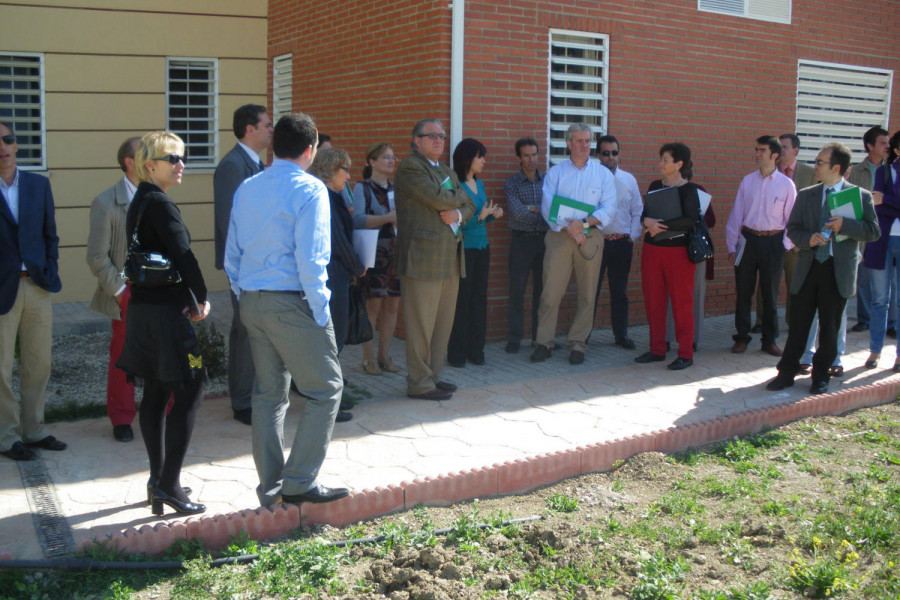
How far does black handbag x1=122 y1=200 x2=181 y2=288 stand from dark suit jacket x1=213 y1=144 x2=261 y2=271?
5.19 ft

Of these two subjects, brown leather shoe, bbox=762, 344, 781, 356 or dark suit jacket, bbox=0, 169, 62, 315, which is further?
brown leather shoe, bbox=762, 344, 781, 356

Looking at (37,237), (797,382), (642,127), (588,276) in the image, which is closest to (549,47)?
(642,127)

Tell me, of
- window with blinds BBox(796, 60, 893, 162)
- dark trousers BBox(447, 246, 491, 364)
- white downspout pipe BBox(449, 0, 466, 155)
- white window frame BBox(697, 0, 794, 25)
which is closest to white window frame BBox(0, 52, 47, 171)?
white downspout pipe BBox(449, 0, 466, 155)

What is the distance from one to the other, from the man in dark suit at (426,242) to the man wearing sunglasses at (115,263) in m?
2.11

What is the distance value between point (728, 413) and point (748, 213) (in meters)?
2.89

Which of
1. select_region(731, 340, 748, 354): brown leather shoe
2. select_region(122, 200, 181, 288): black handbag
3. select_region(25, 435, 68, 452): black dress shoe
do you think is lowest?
select_region(25, 435, 68, 452): black dress shoe

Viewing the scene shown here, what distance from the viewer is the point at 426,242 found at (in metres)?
7.01

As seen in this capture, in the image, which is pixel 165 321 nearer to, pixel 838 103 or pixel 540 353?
pixel 540 353

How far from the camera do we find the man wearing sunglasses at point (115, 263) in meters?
5.85

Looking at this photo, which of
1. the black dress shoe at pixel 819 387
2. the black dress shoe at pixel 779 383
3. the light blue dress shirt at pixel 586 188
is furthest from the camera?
the light blue dress shirt at pixel 586 188

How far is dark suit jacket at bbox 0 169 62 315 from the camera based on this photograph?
5523 millimetres

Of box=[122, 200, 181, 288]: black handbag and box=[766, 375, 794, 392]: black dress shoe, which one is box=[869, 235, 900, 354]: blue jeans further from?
box=[122, 200, 181, 288]: black handbag

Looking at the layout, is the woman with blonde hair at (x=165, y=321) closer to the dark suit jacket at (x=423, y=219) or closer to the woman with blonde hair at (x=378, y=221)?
the dark suit jacket at (x=423, y=219)

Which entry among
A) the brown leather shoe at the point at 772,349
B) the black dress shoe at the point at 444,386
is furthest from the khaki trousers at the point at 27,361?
the brown leather shoe at the point at 772,349
